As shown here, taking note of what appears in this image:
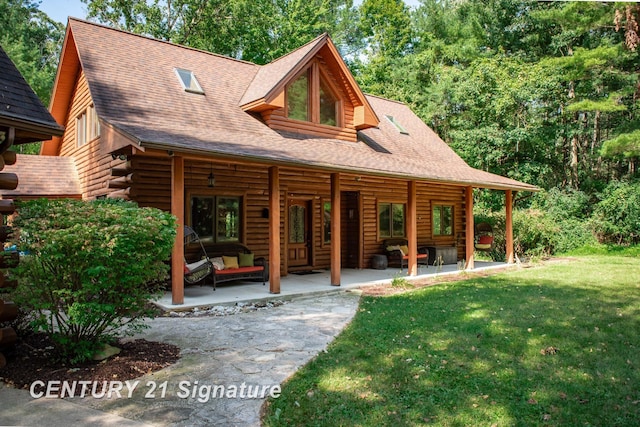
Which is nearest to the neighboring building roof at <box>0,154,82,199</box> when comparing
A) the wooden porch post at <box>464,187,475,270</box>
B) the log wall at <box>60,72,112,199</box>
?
the log wall at <box>60,72,112,199</box>

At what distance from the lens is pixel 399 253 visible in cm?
1370

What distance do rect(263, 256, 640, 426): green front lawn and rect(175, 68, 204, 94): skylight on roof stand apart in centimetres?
709

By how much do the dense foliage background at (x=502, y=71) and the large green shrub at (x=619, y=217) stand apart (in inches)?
2.2

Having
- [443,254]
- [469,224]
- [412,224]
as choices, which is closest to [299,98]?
[412,224]

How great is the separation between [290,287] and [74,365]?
5395 millimetres

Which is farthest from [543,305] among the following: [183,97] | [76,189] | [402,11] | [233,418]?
[402,11]

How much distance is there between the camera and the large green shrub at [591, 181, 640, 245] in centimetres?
1776

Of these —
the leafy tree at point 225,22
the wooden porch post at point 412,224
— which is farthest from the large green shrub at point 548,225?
the leafy tree at point 225,22

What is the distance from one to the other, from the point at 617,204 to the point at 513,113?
649cm

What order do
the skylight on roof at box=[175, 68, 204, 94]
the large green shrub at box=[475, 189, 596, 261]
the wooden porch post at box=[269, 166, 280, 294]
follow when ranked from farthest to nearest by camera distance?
1. the large green shrub at box=[475, 189, 596, 261]
2. the skylight on roof at box=[175, 68, 204, 94]
3. the wooden porch post at box=[269, 166, 280, 294]

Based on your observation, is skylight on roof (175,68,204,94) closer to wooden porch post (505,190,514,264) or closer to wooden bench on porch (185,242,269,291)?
wooden bench on porch (185,242,269,291)

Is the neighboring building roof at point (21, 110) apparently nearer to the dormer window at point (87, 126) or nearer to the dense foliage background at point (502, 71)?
the dormer window at point (87, 126)

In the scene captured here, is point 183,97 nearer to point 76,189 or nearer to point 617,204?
point 76,189

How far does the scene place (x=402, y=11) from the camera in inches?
1187
